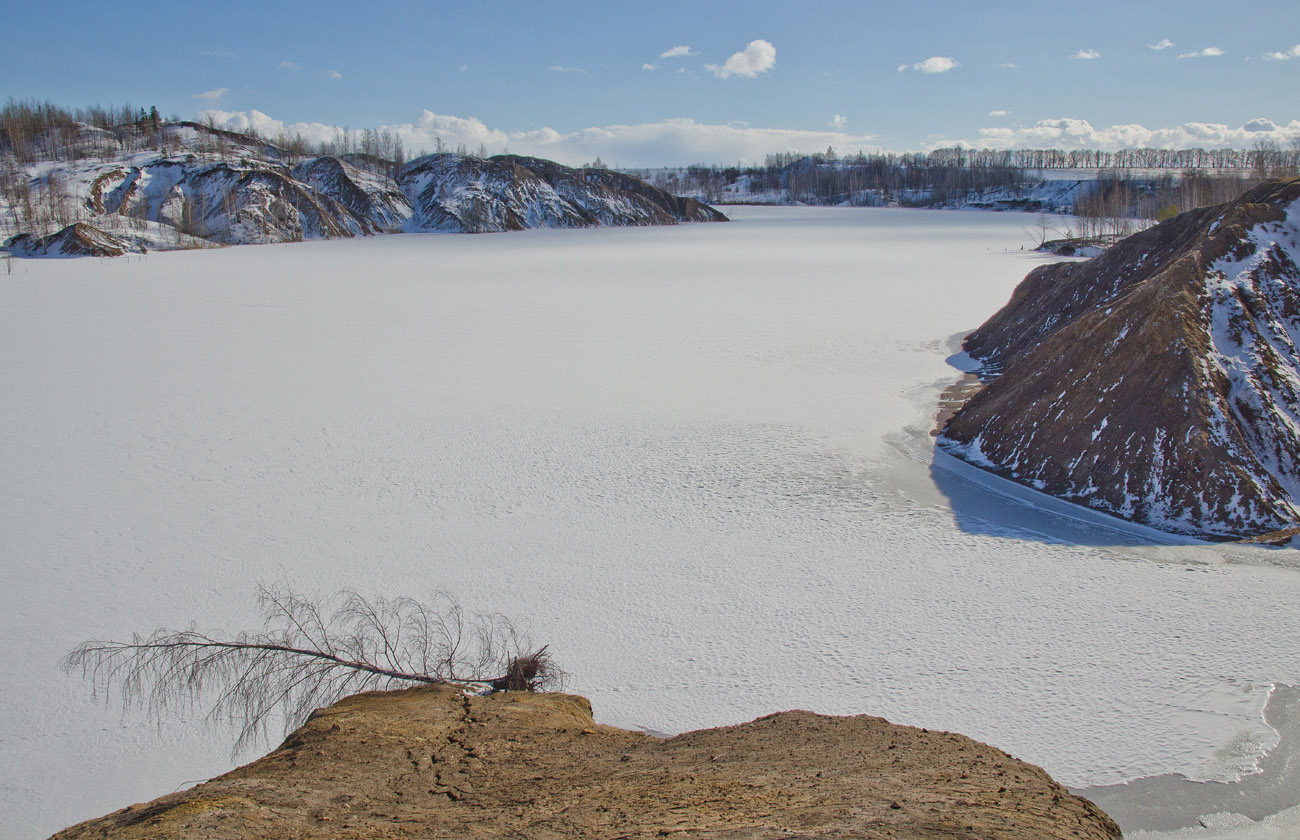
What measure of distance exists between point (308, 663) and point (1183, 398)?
9187 millimetres

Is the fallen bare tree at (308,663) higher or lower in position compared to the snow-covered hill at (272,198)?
lower

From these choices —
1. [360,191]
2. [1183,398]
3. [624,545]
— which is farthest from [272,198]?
[1183,398]

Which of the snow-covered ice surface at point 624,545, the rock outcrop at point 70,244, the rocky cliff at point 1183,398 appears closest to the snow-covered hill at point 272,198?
the rock outcrop at point 70,244

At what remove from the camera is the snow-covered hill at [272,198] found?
47.3m

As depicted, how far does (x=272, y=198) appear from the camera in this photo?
5650 cm

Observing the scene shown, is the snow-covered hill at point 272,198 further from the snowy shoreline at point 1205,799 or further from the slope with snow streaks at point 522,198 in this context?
the snowy shoreline at point 1205,799

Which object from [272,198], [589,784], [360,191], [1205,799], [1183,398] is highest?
[360,191]

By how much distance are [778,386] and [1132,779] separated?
987cm

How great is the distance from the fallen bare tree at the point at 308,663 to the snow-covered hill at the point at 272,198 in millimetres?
39777

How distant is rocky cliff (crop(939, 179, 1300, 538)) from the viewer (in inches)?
342

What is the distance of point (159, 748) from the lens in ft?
17.1

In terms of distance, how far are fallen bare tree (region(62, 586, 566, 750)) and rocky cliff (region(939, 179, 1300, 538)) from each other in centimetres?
691

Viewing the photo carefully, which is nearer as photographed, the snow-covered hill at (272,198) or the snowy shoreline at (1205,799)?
the snowy shoreline at (1205,799)

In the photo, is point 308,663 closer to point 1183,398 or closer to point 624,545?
point 624,545
